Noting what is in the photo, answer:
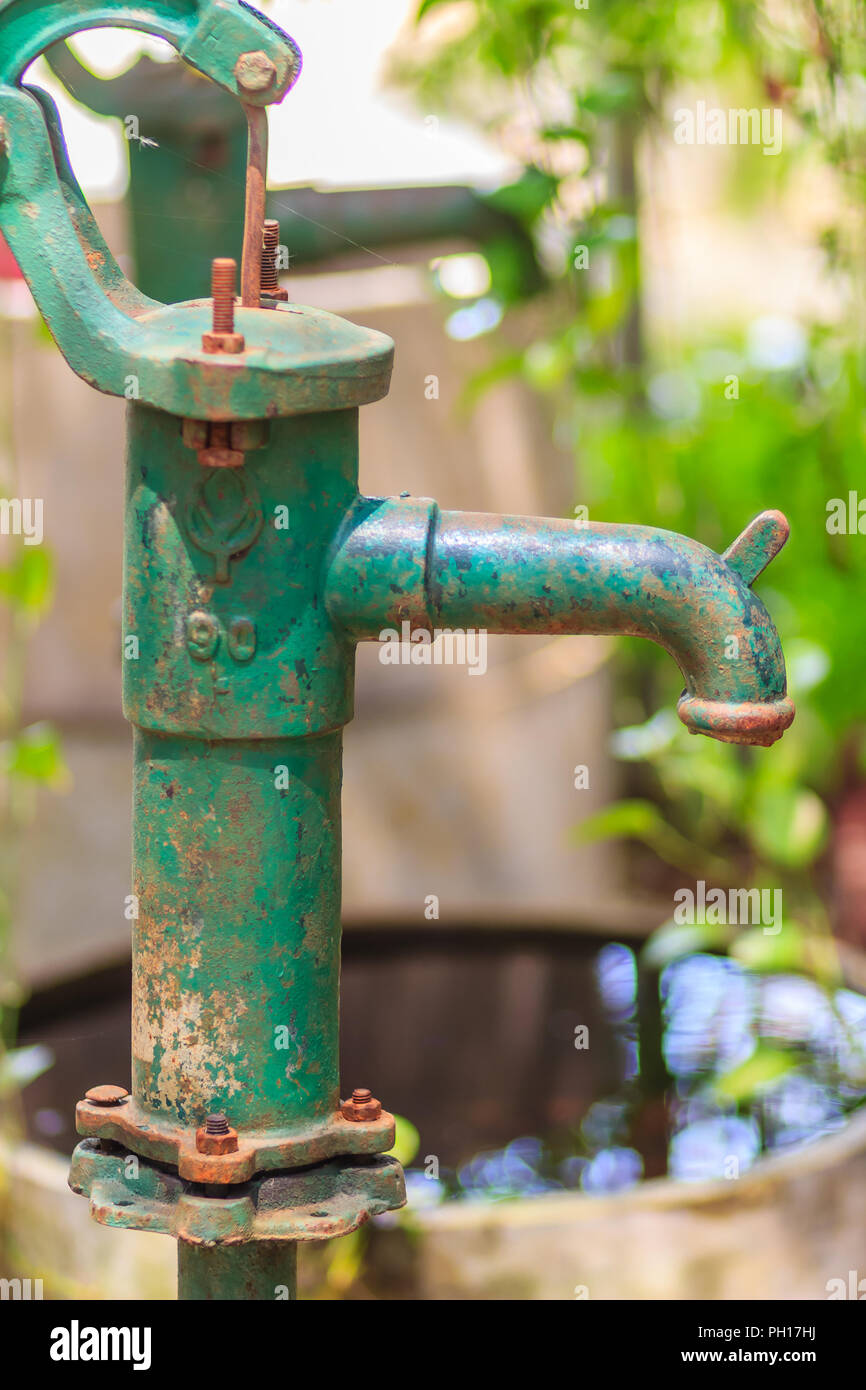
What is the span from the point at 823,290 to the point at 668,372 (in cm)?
97

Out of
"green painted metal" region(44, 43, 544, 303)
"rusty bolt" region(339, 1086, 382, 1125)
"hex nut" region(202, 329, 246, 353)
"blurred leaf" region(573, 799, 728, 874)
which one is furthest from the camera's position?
"blurred leaf" region(573, 799, 728, 874)

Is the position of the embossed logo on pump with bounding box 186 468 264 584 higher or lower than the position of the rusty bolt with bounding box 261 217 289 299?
lower

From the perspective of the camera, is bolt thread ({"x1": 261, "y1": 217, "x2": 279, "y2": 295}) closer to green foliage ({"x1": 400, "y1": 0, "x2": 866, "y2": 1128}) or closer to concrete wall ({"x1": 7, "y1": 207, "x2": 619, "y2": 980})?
green foliage ({"x1": 400, "y1": 0, "x2": 866, "y2": 1128})

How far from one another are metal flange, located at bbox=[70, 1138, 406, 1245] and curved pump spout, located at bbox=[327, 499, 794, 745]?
1.15 ft

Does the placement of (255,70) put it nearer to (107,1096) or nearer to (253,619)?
(253,619)

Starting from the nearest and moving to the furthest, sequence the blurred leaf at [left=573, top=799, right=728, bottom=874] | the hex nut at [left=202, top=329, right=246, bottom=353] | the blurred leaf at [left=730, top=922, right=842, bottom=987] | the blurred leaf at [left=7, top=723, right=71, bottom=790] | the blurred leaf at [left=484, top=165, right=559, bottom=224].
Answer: the hex nut at [left=202, top=329, right=246, bottom=353] → the blurred leaf at [left=7, top=723, right=71, bottom=790] → the blurred leaf at [left=730, top=922, right=842, bottom=987] → the blurred leaf at [left=484, top=165, right=559, bottom=224] → the blurred leaf at [left=573, top=799, right=728, bottom=874]

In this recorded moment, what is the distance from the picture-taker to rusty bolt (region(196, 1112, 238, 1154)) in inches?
39.8

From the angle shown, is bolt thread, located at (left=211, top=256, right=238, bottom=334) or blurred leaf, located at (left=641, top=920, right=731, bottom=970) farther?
blurred leaf, located at (left=641, top=920, right=731, bottom=970)

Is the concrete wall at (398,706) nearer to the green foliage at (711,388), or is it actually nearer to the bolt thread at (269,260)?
the green foliage at (711,388)

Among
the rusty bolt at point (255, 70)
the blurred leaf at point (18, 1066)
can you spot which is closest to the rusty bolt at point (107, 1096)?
the rusty bolt at point (255, 70)

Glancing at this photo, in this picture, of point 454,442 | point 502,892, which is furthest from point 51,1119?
point 454,442

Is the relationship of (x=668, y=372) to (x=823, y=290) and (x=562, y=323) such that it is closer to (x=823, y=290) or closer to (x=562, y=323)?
(x=823, y=290)

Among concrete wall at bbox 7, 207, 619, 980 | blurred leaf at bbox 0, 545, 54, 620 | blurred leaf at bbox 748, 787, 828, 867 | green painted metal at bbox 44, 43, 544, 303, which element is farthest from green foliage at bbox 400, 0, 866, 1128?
blurred leaf at bbox 0, 545, 54, 620

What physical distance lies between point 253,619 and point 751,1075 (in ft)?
4.36
